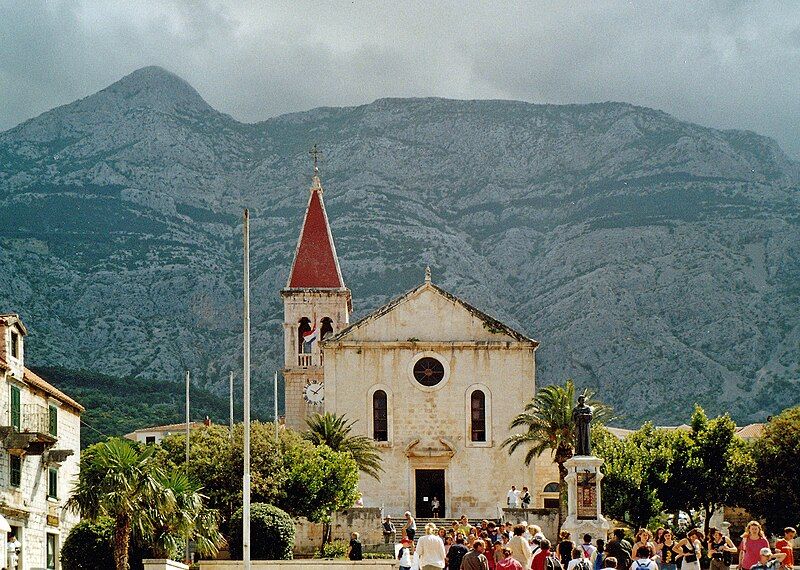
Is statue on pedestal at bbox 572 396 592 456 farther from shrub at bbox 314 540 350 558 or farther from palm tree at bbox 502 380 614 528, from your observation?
palm tree at bbox 502 380 614 528

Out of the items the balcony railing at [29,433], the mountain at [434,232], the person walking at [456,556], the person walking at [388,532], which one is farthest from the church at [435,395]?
the mountain at [434,232]

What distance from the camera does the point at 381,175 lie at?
176375mm

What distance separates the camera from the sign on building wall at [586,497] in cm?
3803

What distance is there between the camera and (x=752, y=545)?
2294 cm

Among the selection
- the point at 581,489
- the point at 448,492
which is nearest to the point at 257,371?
the point at 448,492

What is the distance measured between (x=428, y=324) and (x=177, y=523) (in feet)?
93.2

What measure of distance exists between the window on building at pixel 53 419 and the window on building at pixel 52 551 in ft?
10.7

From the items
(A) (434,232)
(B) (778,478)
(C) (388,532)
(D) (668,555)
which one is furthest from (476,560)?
(A) (434,232)

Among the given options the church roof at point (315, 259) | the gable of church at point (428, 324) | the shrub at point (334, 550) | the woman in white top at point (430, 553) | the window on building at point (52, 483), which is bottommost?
the shrub at point (334, 550)

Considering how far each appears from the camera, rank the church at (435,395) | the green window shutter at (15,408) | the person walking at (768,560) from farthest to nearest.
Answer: the church at (435,395), the green window shutter at (15,408), the person walking at (768,560)

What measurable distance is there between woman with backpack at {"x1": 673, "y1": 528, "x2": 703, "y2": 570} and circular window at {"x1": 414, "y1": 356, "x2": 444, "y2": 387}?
120 feet

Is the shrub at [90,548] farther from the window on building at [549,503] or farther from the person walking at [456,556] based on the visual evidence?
the window on building at [549,503]

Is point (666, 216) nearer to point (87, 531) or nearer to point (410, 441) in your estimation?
point (410, 441)

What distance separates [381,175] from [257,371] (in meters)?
47.0
